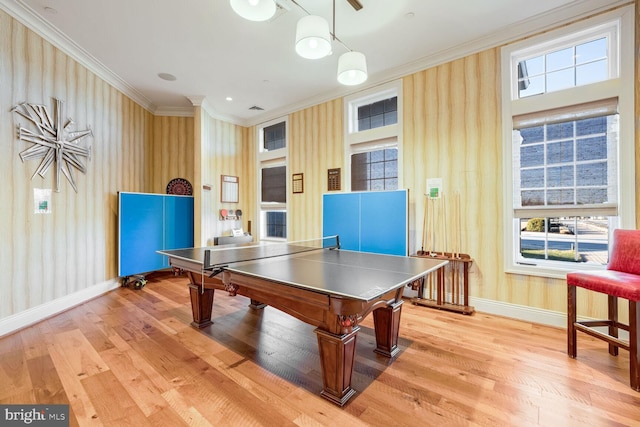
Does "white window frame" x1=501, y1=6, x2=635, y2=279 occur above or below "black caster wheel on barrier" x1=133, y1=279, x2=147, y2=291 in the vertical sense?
above

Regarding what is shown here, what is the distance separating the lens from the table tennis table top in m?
1.64

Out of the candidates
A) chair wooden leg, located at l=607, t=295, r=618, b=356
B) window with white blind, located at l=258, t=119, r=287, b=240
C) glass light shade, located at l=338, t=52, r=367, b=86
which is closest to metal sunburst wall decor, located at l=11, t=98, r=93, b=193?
window with white blind, located at l=258, t=119, r=287, b=240

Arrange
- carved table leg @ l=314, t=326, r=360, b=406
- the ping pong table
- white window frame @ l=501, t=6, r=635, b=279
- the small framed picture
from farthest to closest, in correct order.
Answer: the small framed picture, white window frame @ l=501, t=6, r=635, b=279, carved table leg @ l=314, t=326, r=360, b=406, the ping pong table

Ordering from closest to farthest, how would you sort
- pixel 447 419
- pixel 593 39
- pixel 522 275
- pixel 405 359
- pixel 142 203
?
pixel 447 419 < pixel 405 359 < pixel 593 39 < pixel 522 275 < pixel 142 203

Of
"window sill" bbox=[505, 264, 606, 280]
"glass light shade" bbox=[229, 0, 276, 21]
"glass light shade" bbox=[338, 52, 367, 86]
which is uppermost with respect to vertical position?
"glass light shade" bbox=[229, 0, 276, 21]

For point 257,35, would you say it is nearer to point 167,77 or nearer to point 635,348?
point 167,77

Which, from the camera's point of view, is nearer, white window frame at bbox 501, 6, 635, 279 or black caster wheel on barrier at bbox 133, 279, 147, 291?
white window frame at bbox 501, 6, 635, 279

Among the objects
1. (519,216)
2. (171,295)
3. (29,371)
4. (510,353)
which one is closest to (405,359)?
(510,353)

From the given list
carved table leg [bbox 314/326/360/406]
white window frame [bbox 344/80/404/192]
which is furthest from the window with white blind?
carved table leg [bbox 314/326/360/406]

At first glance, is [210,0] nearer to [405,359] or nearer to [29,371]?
[29,371]

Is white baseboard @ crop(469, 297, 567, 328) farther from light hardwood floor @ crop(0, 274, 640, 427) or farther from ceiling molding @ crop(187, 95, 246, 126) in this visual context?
ceiling molding @ crop(187, 95, 246, 126)

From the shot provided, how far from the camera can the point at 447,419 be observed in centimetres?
163

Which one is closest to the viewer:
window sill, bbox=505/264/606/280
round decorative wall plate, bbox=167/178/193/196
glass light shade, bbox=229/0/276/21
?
glass light shade, bbox=229/0/276/21

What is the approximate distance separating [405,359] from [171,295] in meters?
3.38
